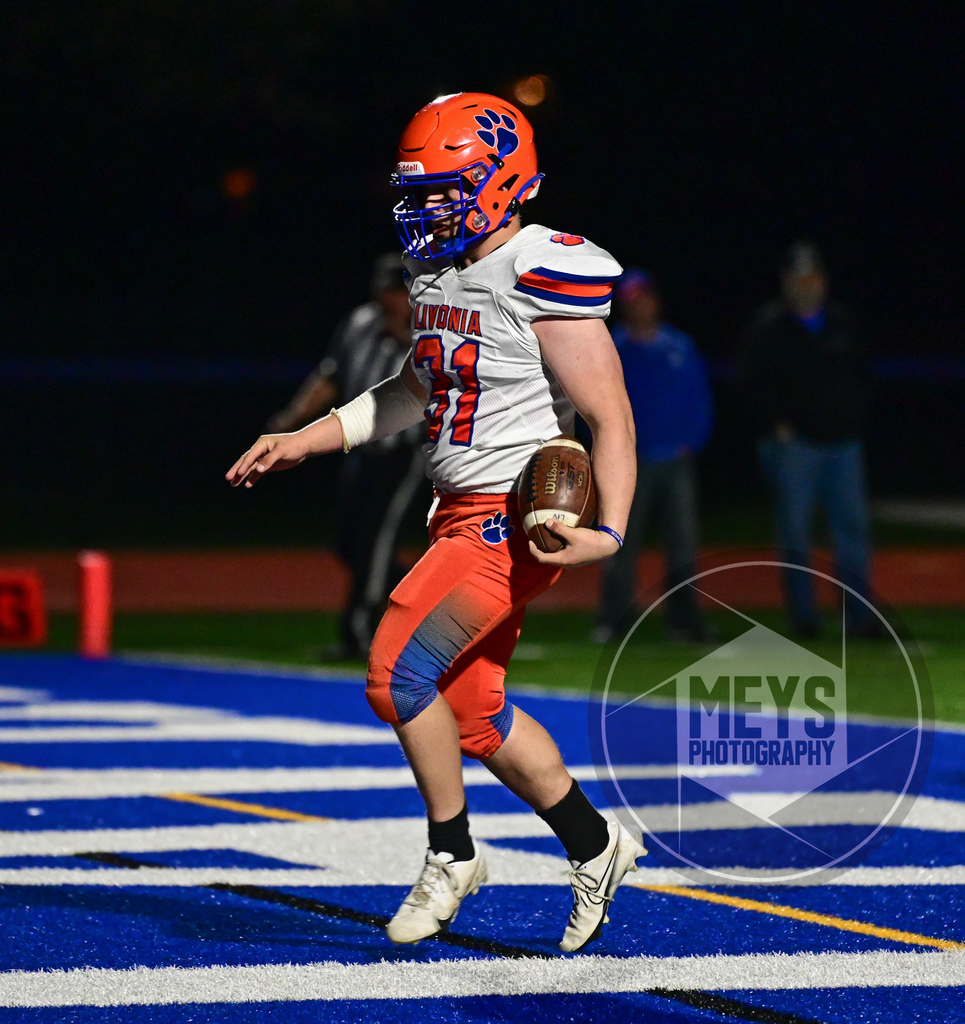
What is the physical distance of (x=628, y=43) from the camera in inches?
1452

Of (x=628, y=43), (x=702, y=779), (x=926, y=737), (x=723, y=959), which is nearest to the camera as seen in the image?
(x=723, y=959)

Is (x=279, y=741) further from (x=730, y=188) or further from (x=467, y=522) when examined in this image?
(x=730, y=188)

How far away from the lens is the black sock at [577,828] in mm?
4930

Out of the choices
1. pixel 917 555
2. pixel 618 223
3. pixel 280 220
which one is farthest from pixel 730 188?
pixel 917 555

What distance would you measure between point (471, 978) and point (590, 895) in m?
0.43

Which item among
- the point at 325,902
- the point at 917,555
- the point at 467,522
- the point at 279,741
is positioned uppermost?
the point at 467,522

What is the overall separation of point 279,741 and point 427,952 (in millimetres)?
3905

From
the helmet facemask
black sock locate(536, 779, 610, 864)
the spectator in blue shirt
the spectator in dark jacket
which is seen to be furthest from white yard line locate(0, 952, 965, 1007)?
the spectator in dark jacket

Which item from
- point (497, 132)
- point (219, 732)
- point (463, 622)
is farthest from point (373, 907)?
point (219, 732)

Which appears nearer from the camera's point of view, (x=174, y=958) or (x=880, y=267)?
(x=174, y=958)

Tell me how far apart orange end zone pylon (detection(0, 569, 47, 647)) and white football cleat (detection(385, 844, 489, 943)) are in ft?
25.0

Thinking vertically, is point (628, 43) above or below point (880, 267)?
above

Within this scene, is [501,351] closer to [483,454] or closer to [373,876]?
[483,454]

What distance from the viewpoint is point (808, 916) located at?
5238 millimetres
